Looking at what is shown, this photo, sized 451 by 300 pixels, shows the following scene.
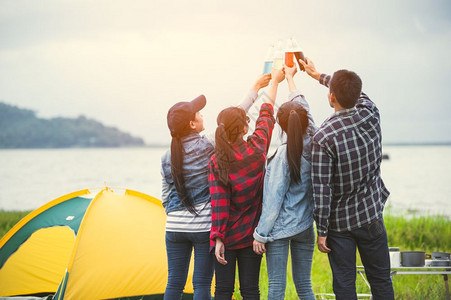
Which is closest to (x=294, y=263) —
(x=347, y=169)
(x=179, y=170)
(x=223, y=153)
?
(x=347, y=169)

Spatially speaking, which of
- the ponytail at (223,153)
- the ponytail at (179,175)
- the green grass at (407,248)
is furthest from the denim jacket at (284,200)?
the green grass at (407,248)

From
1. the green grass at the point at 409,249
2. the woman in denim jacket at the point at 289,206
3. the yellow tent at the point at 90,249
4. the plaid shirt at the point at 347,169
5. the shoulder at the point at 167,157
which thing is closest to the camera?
the plaid shirt at the point at 347,169

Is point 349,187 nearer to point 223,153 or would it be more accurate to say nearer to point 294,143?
point 294,143

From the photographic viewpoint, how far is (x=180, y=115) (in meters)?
3.04

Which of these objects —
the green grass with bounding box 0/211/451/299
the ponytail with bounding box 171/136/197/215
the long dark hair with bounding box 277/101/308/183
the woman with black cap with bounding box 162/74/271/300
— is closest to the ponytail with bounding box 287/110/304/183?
the long dark hair with bounding box 277/101/308/183

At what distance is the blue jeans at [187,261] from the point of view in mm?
3018

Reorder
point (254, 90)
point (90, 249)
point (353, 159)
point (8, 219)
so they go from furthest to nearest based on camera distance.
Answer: point (8, 219)
point (90, 249)
point (254, 90)
point (353, 159)

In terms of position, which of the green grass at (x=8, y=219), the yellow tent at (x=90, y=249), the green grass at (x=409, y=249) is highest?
the yellow tent at (x=90, y=249)

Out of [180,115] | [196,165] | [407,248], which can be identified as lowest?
[407,248]

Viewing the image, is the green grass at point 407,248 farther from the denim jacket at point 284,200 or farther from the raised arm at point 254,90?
the raised arm at point 254,90

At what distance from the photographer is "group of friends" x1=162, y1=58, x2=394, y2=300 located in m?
2.70

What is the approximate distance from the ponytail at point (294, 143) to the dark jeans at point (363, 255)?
1.34 ft

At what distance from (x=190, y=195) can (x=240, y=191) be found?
14.4 inches

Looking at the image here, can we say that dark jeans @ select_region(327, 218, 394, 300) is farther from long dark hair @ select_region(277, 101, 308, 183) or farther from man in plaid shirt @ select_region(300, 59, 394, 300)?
long dark hair @ select_region(277, 101, 308, 183)
